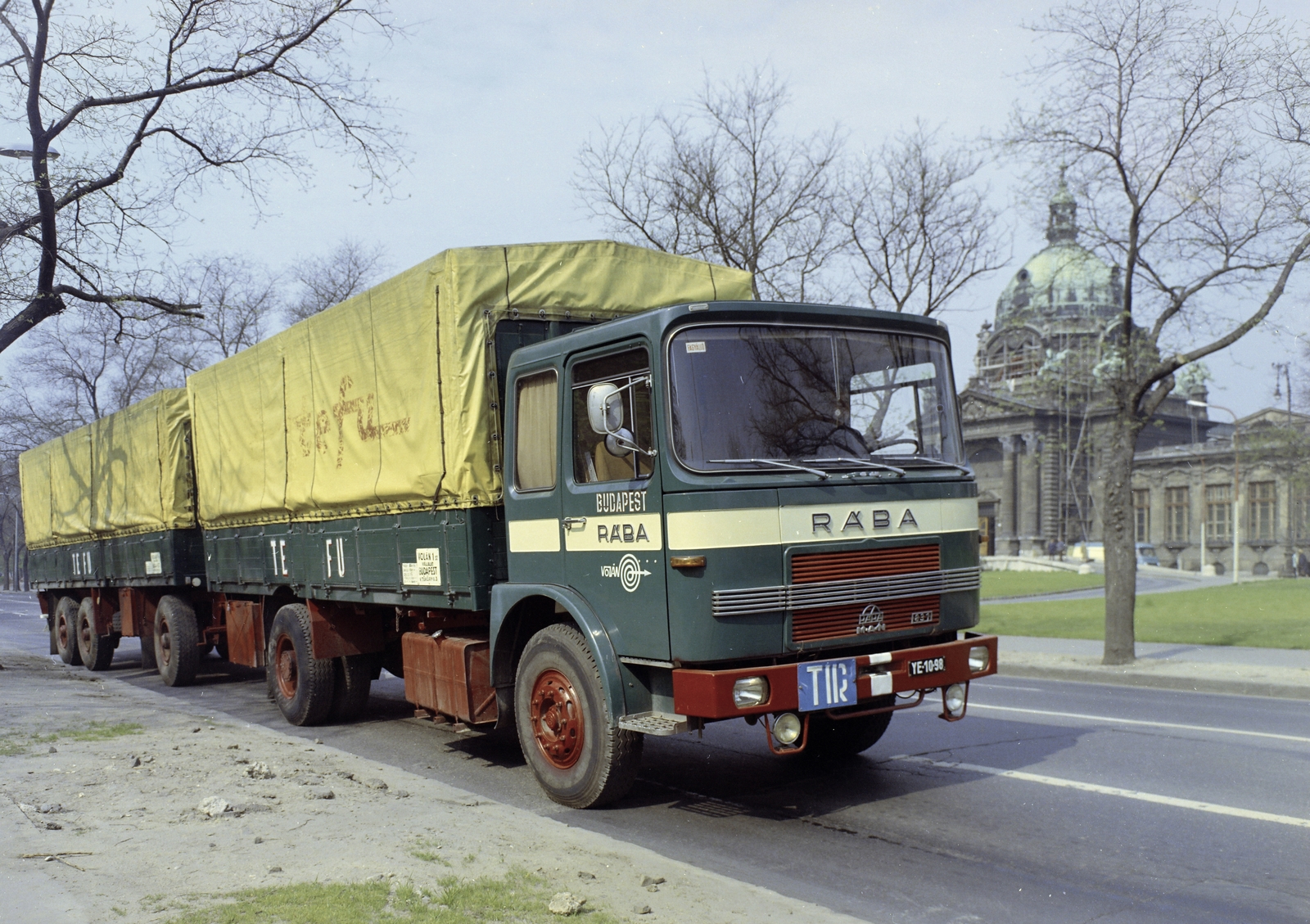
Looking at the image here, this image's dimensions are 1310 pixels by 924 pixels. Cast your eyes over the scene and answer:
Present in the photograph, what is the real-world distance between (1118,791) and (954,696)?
50.5 inches

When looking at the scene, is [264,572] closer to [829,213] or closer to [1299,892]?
[1299,892]

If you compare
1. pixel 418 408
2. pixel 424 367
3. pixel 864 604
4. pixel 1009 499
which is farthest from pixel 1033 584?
pixel 1009 499

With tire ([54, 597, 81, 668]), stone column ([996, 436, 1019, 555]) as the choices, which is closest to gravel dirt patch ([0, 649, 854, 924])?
tire ([54, 597, 81, 668])

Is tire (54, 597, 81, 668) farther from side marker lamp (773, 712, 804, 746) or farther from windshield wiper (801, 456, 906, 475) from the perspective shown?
windshield wiper (801, 456, 906, 475)

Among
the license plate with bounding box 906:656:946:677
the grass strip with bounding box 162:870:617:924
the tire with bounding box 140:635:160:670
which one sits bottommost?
the tire with bounding box 140:635:160:670

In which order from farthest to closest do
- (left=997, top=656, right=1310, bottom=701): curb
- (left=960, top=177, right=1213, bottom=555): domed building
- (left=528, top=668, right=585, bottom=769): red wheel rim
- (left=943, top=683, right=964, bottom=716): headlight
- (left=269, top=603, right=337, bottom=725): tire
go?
(left=960, top=177, right=1213, bottom=555): domed building, (left=997, top=656, right=1310, bottom=701): curb, (left=269, top=603, right=337, bottom=725): tire, (left=943, top=683, right=964, bottom=716): headlight, (left=528, top=668, right=585, bottom=769): red wheel rim

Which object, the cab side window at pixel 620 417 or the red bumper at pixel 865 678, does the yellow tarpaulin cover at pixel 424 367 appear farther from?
the red bumper at pixel 865 678

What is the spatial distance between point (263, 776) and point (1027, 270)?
304ft

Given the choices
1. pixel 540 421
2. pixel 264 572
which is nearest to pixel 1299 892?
pixel 540 421

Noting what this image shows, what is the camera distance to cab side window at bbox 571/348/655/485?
20.0 ft

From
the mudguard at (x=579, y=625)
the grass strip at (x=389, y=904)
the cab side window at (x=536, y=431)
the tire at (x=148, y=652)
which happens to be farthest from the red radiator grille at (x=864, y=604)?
the tire at (x=148, y=652)

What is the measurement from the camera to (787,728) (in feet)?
19.5

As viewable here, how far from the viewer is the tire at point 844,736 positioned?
8.00 meters

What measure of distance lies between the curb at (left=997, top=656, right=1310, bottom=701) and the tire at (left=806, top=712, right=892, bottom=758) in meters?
3.94
